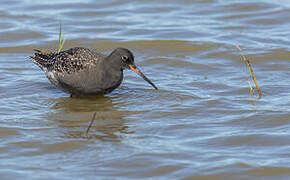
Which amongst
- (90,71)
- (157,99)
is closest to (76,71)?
(90,71)

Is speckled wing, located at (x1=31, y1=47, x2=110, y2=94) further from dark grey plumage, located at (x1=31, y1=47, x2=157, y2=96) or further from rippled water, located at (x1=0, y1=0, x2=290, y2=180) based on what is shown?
rippled water, located at (x1=0, y1=0, x2=290, y2=180)

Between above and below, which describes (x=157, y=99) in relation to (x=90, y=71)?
below

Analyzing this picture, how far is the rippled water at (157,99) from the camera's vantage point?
7441 mm

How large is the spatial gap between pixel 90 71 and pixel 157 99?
1231 millimetres

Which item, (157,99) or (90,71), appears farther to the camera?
(157,99)

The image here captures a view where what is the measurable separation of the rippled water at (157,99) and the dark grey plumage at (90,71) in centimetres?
28

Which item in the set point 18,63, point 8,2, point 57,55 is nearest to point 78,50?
point 57,55

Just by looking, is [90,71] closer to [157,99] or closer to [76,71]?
[76,71]

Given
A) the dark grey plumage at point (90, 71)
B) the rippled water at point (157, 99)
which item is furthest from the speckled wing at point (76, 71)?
the rippled water at point (157, 99)

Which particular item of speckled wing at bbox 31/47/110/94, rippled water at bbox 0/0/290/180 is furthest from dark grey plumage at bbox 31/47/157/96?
rippled water at bbox 0/0/290/180

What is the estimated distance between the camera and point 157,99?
1012cm

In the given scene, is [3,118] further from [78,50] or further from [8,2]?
[8,2]

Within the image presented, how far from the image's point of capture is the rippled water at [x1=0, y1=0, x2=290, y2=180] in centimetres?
744

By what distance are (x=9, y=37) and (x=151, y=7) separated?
4191mm
